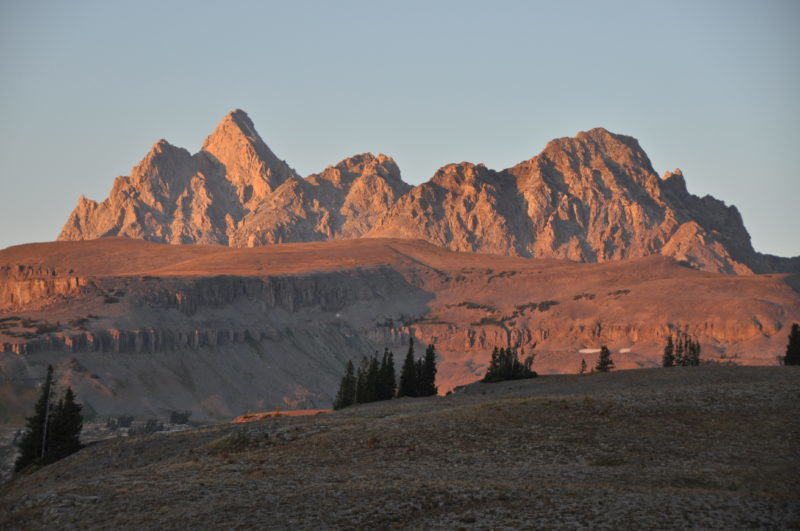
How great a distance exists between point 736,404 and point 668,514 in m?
22.6

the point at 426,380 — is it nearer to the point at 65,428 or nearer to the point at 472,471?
the point at 65,428

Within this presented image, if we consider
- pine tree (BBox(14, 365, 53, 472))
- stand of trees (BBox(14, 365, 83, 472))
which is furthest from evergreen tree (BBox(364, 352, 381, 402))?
pine tree (BBox(14, 365, 53, 472))

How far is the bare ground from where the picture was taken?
30422 mm

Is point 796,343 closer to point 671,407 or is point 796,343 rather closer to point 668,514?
point 671,407

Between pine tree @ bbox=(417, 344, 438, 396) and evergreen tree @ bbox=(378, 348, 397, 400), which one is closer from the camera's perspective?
evergreen tree @ bbox=(378, 348, 397, 400)

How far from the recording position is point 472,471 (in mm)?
38281

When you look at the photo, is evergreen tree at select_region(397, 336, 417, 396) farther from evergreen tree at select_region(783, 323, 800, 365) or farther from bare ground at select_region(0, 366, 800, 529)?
bare ground at select_region(0, 366, 800, 529)

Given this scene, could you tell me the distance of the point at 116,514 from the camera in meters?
32.9

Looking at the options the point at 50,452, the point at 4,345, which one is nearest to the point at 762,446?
the point at 50,452

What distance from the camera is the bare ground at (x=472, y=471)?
3042 cm

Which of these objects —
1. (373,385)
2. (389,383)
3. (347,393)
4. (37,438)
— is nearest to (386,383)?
(389,383)

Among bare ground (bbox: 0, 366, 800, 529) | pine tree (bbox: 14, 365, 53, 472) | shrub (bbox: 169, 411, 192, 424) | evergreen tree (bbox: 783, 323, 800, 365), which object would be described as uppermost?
evergreen tree (bbox: 783, 323, 800, 365)

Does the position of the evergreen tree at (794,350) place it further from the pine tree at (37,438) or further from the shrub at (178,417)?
the shrub at (178,417)

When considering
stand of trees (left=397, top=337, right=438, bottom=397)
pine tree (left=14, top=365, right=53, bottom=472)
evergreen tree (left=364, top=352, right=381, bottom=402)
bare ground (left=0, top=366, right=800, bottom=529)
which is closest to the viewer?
bare ground (left=0, top=366, right=800, bottom=529)
